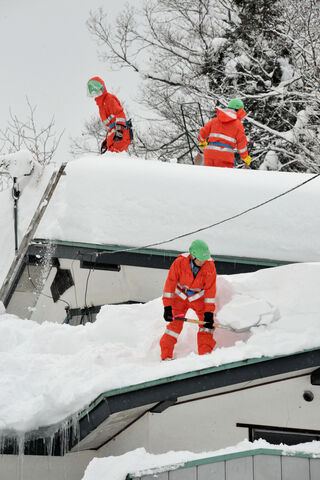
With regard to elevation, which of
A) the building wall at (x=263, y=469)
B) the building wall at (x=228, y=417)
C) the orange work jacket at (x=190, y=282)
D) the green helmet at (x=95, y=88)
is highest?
the green helmet at (x=95, y=88)

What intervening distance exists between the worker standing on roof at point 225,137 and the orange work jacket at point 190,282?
3608mm

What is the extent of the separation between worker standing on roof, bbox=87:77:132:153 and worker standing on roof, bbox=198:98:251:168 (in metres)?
1.47

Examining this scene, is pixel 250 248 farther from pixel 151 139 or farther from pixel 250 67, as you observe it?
pixel 151 139

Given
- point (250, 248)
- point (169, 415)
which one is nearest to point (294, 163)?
point (250, 248)

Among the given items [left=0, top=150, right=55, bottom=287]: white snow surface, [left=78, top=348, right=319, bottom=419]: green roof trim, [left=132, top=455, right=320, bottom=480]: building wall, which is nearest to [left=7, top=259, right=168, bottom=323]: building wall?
[left=0, top=150, right=55, bottom=287]: white snow surface

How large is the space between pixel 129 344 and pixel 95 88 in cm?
493

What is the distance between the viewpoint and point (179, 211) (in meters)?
9.55

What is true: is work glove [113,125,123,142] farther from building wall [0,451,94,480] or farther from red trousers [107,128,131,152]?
building wall [0,451,94,480]

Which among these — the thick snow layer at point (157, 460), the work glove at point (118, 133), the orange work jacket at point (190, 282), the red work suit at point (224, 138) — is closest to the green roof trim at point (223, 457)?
the thick snow layer at point (157, 460)

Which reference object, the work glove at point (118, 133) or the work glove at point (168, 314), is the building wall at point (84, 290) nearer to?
the work glove at point (168, 314)

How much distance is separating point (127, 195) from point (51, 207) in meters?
1.16

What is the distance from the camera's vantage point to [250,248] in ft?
30.8

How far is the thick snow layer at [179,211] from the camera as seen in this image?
9352mm

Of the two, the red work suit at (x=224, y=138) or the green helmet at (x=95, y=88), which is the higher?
the green helmet at (x=95, y=88)
